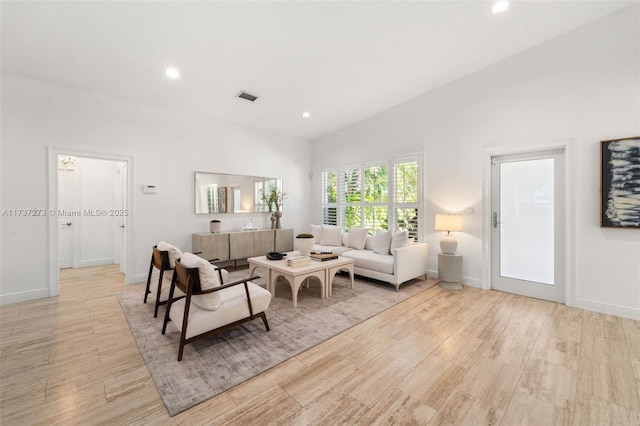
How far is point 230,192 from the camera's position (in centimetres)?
559

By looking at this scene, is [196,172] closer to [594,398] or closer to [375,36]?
[375,36]

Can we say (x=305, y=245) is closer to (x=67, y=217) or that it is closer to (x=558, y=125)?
(x=558, y=125)

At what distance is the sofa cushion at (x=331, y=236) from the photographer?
550 centimetres

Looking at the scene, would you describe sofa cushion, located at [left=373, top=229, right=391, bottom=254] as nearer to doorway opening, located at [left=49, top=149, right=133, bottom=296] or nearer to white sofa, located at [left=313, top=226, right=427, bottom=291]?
white sofa, located at [left=313, top=226, right=427, bottom=291]

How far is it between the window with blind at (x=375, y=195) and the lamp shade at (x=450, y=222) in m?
0.78

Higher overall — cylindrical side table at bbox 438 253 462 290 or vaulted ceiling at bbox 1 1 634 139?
vaulted ceiling at bbox 1 1 634 139

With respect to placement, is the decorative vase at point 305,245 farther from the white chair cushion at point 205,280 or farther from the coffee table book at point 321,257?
the white chair cushion at point 205,280

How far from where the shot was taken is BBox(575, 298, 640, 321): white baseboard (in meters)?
3.02

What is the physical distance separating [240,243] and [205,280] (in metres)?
3.05

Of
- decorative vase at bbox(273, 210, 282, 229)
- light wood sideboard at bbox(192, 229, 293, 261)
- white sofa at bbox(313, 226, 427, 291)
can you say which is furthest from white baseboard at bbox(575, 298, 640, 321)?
decorative vase at bbox(273, 210, 282, 229)

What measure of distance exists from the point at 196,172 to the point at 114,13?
277 centimetres

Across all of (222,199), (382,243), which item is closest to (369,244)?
(382,243)

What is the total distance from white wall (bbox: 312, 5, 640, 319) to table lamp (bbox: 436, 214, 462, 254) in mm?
318

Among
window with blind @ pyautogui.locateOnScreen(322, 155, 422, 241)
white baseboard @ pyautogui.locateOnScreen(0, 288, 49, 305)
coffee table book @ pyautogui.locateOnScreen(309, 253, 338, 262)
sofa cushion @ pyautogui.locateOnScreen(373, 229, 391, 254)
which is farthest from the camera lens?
window with blind @ pyautogui.locateOnScreen(322, 155, 422, 241)
